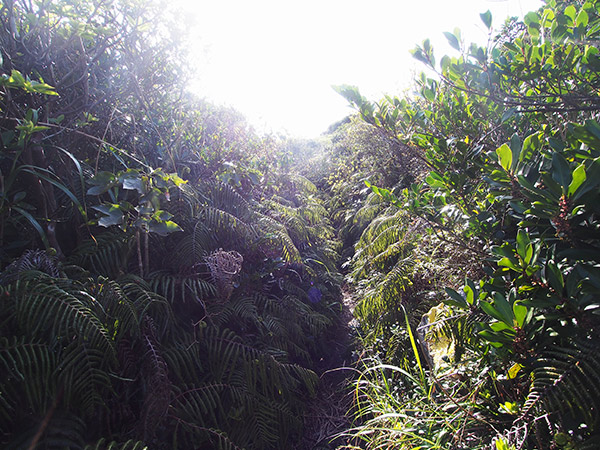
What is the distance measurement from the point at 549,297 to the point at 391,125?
1.12m

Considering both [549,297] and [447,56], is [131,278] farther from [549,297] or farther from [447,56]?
[447,56]

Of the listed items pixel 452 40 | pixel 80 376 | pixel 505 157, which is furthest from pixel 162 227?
pixel 452 40

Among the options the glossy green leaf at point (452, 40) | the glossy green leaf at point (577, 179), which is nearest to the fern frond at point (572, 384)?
the glossy green leaf at point (577, 179)

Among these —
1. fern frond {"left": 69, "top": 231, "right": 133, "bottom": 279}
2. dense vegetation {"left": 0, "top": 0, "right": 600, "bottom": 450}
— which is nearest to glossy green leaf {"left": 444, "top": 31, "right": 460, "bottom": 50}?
dense vegetation {"left": 0, "top": 0, "right": 600, "bottom": 450}

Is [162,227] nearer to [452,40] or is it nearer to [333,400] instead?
[452,40]

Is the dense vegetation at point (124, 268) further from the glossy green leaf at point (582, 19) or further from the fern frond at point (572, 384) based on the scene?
the glossy green leaf at point (582, 19)

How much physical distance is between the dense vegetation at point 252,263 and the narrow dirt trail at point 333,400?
0.07m

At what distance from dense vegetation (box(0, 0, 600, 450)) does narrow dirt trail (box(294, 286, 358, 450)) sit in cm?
7

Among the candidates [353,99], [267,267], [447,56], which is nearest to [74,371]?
[267,267]

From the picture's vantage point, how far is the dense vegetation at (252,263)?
1.05 meters

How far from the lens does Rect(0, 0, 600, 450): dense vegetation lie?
3.43ft

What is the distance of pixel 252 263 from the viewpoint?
8.53 feet

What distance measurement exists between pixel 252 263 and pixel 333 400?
1.18 m

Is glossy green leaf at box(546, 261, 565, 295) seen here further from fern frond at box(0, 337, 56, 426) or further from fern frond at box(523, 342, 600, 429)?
fern frond at box(0, 337, 56, 426)
